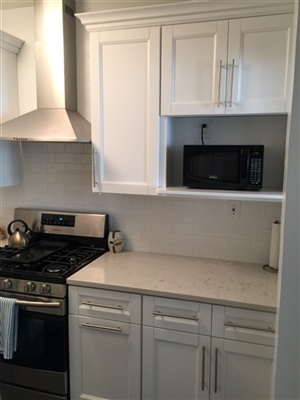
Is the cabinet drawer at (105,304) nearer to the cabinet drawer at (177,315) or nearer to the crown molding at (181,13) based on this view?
the cabinet drawer at (177,315)

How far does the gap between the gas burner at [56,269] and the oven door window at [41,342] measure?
25 centimetres

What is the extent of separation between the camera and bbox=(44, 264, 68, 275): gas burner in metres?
2.06

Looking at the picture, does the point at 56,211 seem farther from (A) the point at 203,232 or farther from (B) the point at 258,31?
(B) the point at 258,31

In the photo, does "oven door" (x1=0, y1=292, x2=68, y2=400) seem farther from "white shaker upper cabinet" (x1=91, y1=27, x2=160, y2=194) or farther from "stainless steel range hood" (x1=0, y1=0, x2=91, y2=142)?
"stainless steel range hood" (x1=0, y1=0, x2=91, y2=142)

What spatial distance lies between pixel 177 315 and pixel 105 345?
484 millimetres

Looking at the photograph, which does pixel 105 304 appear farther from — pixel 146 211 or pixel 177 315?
pixel 146 211

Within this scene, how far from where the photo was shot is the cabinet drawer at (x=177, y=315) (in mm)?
1793

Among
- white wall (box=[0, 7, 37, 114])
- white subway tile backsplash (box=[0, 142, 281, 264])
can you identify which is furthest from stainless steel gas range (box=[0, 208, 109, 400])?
white wall (box=[0, 7, 37, 114])

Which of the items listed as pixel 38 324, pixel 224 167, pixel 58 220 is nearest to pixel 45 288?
pixel 38 324

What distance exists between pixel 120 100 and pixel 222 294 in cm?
127

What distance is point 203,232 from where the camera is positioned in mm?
2371

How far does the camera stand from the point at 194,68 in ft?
6.31

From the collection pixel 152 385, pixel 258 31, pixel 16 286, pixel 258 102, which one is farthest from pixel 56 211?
pixel 258 31

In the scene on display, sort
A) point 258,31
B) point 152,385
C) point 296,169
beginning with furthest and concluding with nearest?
point 152,385
point 258,31
point 296,169
